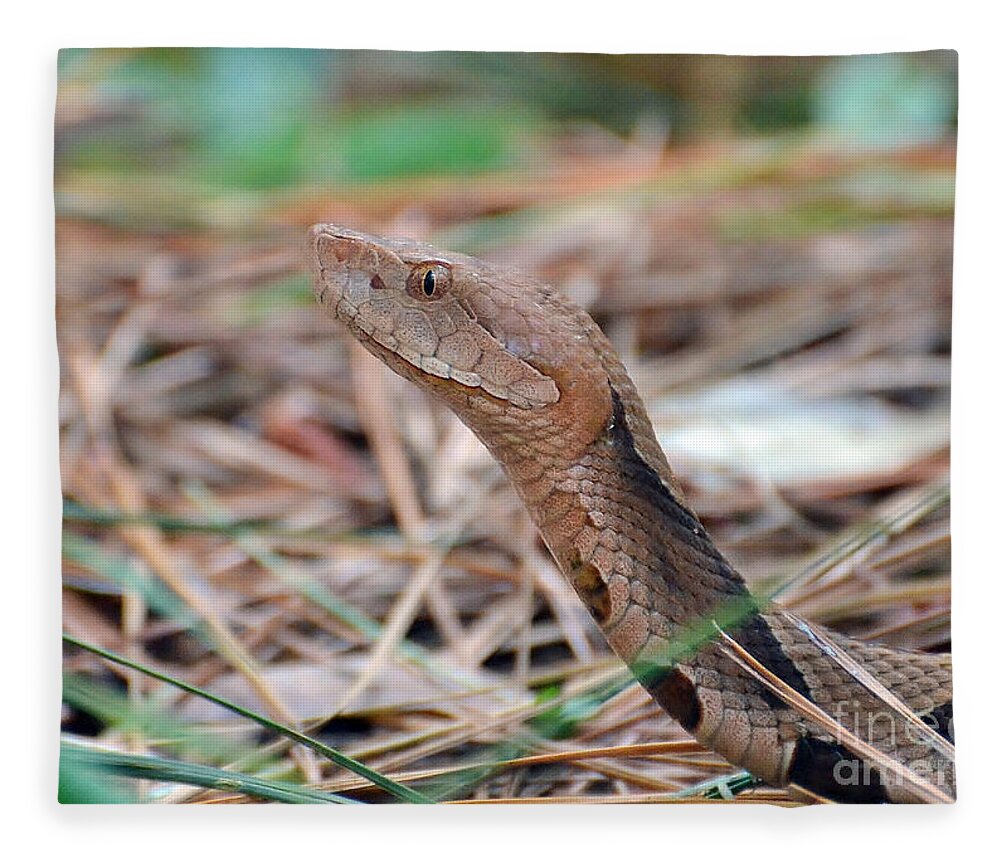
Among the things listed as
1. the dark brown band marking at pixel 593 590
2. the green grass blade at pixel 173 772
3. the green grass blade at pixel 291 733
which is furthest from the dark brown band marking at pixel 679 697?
the green grass blade at pixel 173 772

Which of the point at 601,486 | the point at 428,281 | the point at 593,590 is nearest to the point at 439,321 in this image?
the point at 428,281

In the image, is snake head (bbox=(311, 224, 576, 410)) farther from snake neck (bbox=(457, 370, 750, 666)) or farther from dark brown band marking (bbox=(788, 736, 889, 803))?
dark brown band marking (bbox=(788, 736, 889, 803))

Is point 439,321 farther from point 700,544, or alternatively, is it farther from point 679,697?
point 679,697

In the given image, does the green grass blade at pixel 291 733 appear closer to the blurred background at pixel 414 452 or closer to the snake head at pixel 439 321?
the blurred background at pixel 414 452

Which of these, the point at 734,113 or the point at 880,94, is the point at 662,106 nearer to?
the point at 734,113
